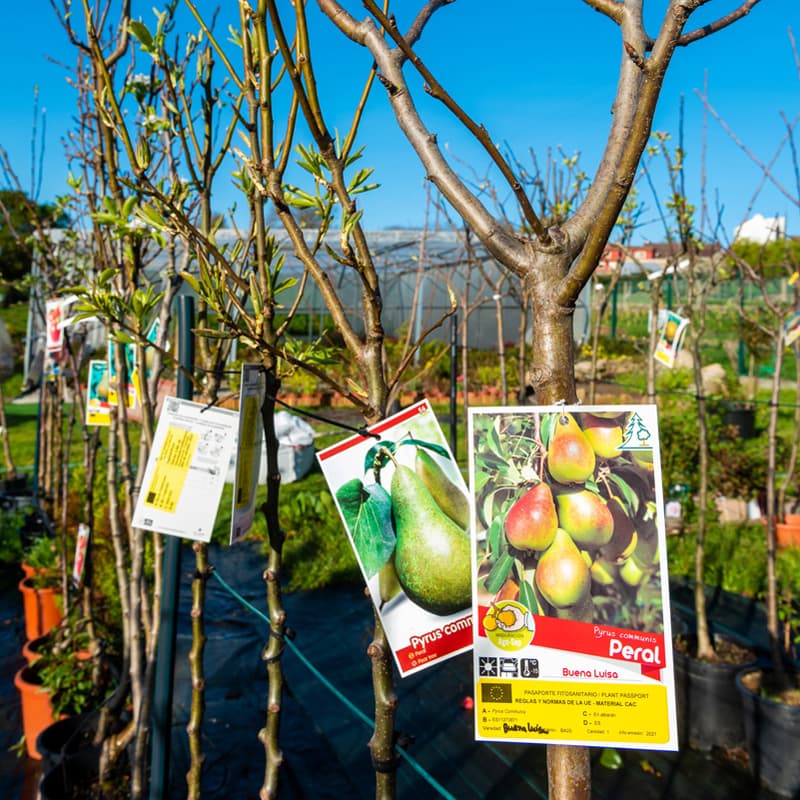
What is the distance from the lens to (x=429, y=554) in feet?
3.38

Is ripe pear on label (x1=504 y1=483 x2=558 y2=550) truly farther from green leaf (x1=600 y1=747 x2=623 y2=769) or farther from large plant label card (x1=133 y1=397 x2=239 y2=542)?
green leaf (x1=600 y1=747 x2=623 y2=769)

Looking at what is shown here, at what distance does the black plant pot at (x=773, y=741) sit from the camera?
8.68 feet

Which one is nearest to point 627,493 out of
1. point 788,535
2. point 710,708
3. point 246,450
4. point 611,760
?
point 246,450

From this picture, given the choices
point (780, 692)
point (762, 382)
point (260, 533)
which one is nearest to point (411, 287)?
point (762, 382)

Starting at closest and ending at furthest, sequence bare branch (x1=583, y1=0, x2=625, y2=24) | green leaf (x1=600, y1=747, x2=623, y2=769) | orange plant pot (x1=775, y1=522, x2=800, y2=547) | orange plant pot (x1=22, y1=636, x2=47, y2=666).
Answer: bare branch (x1=583, y1=0, x2=625, y2=24)
green leaf (x1=600, y1=747, x2=623, y2=769)
orange plant pot (x1=22, y1=636, x2=47, y2=666)
orange plant pot (x1=775, y1=522, x2=800, y2=547)

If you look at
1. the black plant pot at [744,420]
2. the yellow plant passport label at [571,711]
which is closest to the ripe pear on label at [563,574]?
the yellow plant passport label at [571,711]

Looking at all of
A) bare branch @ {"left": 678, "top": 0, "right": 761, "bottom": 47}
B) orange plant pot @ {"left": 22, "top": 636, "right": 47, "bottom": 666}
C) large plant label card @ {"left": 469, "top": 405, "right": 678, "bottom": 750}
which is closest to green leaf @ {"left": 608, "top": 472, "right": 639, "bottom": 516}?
large plant label card @ {"left": 469, "top": 405, "right": 678, "bottom": 750}

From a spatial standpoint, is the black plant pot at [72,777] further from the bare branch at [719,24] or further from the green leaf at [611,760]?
the bare branch at [719,24]

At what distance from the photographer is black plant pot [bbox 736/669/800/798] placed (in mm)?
2646

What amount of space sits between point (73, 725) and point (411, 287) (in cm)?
1462

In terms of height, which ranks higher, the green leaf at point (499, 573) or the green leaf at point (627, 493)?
the green leaf at point (627, 493)

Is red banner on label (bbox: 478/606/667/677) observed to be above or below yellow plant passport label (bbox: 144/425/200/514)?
below

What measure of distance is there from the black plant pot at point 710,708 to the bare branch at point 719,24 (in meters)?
2.68

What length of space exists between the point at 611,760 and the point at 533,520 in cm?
229
